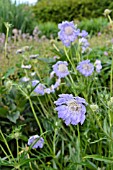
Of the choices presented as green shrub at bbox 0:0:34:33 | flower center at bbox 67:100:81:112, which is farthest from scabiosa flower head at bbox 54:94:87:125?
green shrub at bbox 0:0:34:33

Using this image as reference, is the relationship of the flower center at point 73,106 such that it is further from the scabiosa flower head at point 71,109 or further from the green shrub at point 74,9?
the green shrub at point 74,9

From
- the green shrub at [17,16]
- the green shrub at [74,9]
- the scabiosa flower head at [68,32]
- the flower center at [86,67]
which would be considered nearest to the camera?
the scabiosa flower head at [68,32]

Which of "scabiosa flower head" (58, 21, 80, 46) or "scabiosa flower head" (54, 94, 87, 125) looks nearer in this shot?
"scabiosa flower head" (54, 94, 87, 125)

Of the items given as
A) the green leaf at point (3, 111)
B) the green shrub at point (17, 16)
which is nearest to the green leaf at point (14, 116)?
the green leaf at point (3, 111)

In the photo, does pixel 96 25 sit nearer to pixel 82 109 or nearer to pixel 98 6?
pixel 98 6

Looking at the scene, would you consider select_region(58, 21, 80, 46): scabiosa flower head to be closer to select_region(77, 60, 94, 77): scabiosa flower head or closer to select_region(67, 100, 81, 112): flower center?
select_region(77, 60, 94, 77): scabiosa flower head

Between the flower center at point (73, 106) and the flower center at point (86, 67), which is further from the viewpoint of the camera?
the flower center at point (86, 67)

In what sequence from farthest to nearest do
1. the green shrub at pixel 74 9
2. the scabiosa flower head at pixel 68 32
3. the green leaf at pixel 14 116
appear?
the green shrub at pixel 74 9 → the green leaf at pixel 14 116 → the scabiosa flower head at pixel 68 32
